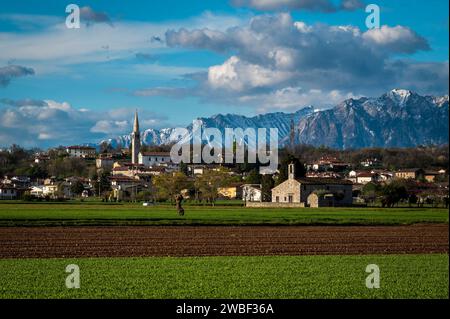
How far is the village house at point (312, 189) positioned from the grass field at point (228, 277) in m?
88.8

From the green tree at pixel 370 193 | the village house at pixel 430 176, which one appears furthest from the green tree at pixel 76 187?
the village house at pixel 430 176

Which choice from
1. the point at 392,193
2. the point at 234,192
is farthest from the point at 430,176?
the point at 234,192

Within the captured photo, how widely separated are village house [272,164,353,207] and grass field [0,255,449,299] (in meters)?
88.8

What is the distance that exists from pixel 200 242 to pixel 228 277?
16.3 metres

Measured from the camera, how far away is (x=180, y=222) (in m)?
60.5

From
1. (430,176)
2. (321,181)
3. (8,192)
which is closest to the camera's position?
(8,192)

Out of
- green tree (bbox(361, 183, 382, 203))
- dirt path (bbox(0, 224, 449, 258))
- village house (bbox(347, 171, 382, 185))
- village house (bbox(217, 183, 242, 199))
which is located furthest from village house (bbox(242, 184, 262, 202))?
dirt path (bbox(0, 224, 449, 258))

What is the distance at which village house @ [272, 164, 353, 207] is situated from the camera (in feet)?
396

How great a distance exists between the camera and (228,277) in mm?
24609

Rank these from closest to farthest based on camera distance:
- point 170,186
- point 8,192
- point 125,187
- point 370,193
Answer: point 8,192, point 370,193, point 170,186, point 125,187

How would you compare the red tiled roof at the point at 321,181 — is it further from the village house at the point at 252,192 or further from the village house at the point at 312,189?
the village house at the point at 252,192

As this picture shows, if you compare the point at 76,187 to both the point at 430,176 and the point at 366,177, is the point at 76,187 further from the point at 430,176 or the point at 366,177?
the point at 366,177
